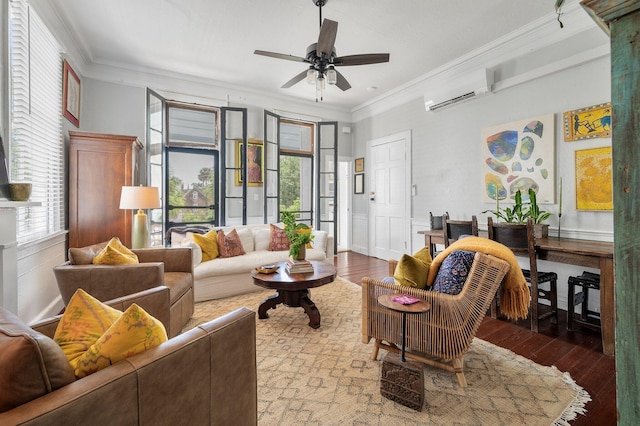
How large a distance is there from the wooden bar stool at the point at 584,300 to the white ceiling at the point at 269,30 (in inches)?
104

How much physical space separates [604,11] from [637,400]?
738 millimetres

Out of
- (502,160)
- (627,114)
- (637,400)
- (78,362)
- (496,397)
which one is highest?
(502,160)

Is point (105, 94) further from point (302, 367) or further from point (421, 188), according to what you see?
point (421, 188)

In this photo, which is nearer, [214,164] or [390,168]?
[214,164]

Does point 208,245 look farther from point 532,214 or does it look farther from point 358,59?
point 532,214

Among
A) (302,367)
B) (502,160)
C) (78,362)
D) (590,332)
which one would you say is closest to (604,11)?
(78,362)

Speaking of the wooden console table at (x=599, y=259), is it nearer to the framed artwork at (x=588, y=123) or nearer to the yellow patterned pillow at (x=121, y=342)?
the framed artwork at (x=588, y=123)

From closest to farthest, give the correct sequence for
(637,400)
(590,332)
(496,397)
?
(637,400), (496,397), (590,332)

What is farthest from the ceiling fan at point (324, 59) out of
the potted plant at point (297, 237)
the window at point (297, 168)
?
the window at point (297, 168)

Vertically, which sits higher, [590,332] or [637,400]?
[637,400]

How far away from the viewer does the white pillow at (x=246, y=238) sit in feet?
13.9

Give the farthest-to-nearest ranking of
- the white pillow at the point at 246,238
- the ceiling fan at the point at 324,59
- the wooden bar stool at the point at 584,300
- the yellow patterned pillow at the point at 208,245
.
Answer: the white pillow at the point at 246,238, the yellow patterned pillow at the point at 208,245, the ceiling fan at the point at 324,59, the wooden bar stool at the point at 584,300

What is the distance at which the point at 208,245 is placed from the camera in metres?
3.79

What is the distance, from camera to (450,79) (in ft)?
14.6
